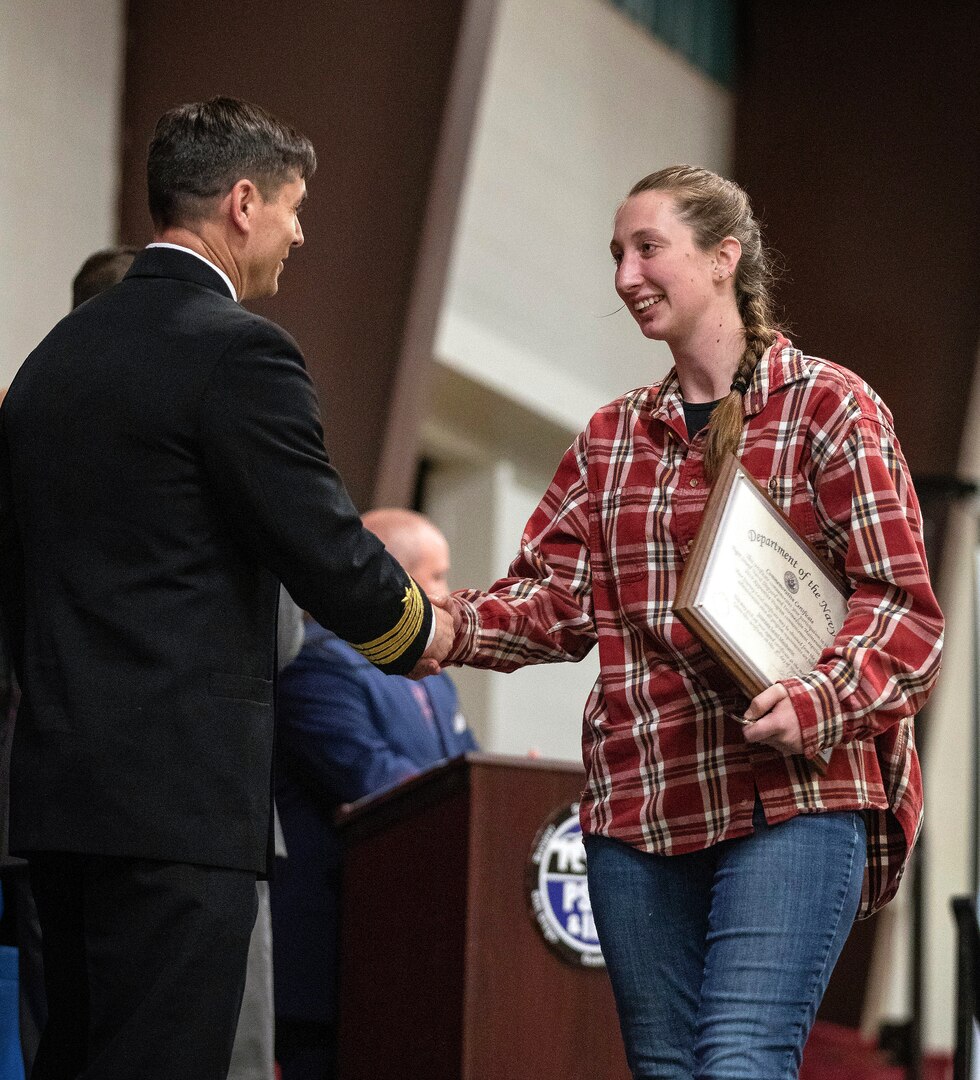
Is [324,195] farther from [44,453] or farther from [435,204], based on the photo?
[44,453]

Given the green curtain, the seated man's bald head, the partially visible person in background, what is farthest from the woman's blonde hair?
the green curtain

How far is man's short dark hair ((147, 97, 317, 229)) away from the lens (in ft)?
7.23

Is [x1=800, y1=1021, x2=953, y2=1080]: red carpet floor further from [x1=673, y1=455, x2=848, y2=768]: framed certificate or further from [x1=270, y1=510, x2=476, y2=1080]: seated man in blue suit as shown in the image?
[x1=673, y1=455, x2=848, y2=768]: framed certificate

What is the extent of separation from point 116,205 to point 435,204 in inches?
35.6

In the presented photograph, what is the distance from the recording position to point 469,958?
122 inches

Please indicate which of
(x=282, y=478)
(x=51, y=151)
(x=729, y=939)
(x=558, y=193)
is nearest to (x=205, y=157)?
(x=282, y=478)

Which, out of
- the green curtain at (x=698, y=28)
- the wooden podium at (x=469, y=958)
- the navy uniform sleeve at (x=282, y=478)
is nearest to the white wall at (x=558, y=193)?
the green curtain at (x=698, y=28)

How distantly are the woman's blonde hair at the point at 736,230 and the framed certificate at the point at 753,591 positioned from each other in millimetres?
242

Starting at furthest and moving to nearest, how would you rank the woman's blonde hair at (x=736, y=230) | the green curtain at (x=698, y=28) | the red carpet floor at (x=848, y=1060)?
the green curtain at (x=698, y=28), the red carpet floor at (x=848, y=1060), the woman's blonde hair at (x=736, y=230)

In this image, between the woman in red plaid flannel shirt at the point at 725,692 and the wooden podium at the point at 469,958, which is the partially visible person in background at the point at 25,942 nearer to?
the wooden podium at the point at 469,958

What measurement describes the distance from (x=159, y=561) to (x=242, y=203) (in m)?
0.56

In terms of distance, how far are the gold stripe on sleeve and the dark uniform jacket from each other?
0.12 m

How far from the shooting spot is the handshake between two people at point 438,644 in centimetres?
227

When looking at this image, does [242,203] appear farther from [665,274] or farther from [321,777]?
[321,777]
